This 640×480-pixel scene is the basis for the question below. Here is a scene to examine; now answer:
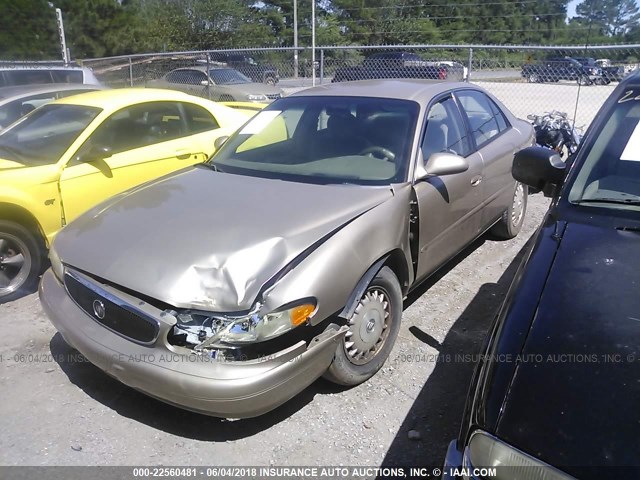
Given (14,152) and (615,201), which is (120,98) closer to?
(14,152)

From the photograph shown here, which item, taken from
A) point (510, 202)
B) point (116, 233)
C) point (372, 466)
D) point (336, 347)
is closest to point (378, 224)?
point (336, 347)

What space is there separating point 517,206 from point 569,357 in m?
3.97

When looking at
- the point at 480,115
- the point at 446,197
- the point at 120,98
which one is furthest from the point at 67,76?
the point at 446,197

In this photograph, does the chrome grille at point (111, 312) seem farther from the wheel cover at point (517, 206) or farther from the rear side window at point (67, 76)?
the rear side window at point (67, 76)

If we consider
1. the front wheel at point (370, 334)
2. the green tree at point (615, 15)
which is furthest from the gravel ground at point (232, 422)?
the green tree at point (615, 15)

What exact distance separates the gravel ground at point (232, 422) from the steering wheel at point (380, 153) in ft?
4.00

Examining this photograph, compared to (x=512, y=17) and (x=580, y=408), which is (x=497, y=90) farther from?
(x=512, y=17)

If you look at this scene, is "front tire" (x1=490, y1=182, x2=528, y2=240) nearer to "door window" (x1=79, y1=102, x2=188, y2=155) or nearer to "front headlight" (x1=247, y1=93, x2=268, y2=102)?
"door window" (x1=79, y1=102, x2=188, y2=155)

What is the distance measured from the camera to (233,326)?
2369mm

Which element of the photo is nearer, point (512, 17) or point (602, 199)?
point (602, 199)

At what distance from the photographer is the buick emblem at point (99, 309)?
A: 8.67 ft

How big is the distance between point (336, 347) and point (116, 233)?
4.43 feet

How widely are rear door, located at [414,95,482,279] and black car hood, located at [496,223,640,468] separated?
53.4 inches

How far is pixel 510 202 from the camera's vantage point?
5.10 metres
